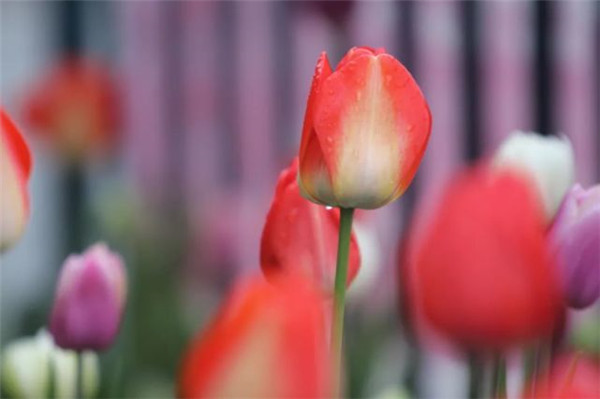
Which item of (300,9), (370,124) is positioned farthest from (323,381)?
(300,9)

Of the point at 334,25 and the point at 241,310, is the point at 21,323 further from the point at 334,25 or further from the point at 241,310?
the point at 241,310

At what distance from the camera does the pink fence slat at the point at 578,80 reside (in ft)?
6.80

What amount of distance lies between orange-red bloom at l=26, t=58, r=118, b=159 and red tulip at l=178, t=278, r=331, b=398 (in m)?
1.69

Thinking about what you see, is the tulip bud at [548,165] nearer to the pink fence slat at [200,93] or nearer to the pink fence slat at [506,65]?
the pink fence slat at [506,65]

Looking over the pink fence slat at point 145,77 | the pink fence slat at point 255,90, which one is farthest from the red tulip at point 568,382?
the pink fence slat at point 145,77

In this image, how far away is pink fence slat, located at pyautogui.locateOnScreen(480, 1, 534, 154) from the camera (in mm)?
2164

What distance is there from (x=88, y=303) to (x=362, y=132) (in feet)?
0.44

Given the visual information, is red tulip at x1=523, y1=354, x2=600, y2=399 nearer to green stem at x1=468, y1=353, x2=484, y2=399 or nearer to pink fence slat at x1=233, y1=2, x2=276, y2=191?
green stem at x1=468, y1=353, x2=484, y2=399

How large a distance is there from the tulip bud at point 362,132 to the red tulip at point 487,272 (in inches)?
3.4

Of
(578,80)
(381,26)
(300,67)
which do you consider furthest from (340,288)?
(300,67)

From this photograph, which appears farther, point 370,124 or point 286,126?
point 286,126

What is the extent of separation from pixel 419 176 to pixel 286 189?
1961 mm

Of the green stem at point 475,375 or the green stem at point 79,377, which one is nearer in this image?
the green stem at point 475,375

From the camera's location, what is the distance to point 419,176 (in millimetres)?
2395
